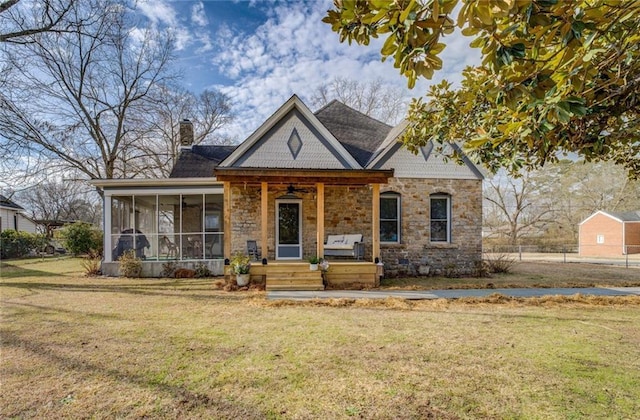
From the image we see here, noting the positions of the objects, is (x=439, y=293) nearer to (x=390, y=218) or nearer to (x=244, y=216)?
(x=390, y=218)

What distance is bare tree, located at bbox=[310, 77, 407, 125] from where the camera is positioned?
90.2 ft

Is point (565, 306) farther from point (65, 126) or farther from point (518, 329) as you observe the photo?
point (65, 126)

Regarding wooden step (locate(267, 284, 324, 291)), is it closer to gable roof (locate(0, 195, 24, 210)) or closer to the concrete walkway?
the concrete walkway

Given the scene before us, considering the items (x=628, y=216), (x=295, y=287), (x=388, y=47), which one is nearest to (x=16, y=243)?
(x=295, y=287)

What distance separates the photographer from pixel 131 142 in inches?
861

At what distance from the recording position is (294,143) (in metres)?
11.9

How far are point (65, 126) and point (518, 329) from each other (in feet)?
76.6

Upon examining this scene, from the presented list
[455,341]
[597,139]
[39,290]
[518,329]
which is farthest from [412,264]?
[39,290]

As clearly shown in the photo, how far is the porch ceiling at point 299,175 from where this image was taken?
928cm

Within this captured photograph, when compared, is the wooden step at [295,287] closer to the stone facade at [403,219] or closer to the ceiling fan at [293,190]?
the stone facade at [403,219]

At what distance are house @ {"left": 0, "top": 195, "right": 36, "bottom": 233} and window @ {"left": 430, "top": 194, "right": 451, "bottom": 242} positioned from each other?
1144 inches

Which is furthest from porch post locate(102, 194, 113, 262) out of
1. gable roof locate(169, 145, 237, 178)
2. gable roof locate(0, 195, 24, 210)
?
gable roof locate(0, 195, 24, 210)

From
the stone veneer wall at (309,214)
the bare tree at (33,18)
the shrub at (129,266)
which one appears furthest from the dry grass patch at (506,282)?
the bare tree at (33,18)

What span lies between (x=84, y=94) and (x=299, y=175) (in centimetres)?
1801
